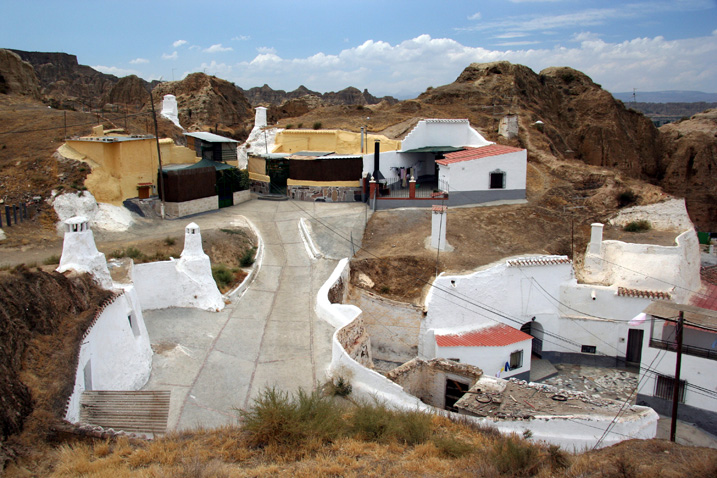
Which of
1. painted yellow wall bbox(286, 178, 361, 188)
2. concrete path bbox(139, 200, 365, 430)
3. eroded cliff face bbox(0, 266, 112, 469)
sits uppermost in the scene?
painted yellow wall bbox(286, 178, 361, 188)

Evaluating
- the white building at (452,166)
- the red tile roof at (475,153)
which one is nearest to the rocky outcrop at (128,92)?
the white building at (452,166)

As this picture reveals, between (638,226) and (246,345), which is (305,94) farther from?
(246,345)

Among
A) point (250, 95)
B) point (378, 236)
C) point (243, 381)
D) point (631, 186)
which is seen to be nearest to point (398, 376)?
point (243, 381)

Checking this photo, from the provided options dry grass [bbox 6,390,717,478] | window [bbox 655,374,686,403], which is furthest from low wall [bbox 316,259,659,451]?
dry grass [bbox 6,390,717,478]

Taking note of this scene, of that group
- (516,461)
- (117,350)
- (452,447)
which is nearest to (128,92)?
(117,350)

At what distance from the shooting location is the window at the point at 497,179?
26.5m

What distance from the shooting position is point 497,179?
26688 mm

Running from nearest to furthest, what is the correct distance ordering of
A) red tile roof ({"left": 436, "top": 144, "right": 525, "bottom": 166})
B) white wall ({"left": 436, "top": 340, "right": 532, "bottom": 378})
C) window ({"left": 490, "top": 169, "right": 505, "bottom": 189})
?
white wall ({"left": 436, "top": 340, "right": 532, "bottom": 378}), red tile roof ({"left": 436, "top": 144, "right": 525, "bottom": 166}), window ({"left": 490, "top": 169, "right": 505, "bottom": 189})

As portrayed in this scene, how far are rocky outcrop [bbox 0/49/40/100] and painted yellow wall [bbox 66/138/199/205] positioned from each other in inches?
609

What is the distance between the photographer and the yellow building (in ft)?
70.3

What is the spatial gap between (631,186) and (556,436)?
688 inches

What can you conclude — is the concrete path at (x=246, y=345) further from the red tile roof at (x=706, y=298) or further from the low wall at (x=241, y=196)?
the red tile roof at (x=706, y=298)

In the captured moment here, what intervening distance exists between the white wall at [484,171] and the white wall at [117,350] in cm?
1676

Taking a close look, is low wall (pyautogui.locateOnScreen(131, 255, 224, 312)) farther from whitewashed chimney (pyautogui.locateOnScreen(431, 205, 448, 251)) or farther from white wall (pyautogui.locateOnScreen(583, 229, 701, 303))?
white wall (pyautogui.locateOnScreen(583, 229, 701, 303))
